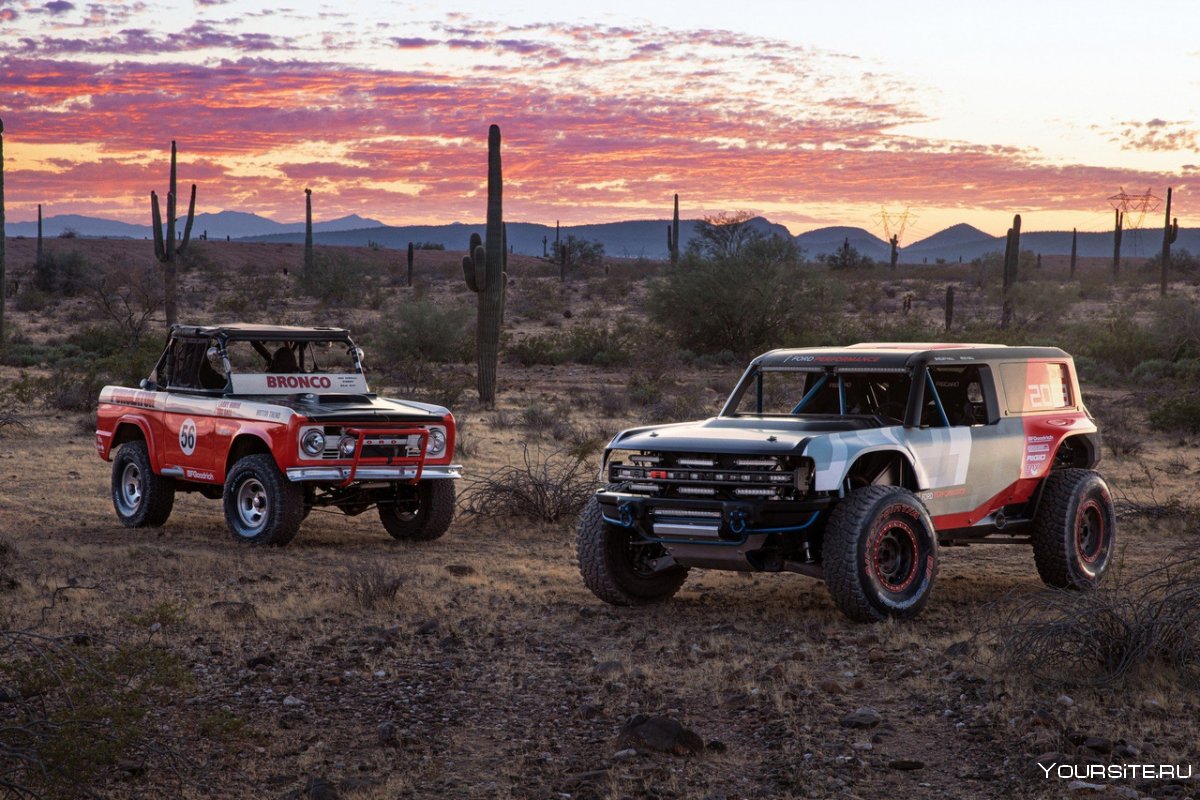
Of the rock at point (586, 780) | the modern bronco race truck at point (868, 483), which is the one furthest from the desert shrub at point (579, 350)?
the rock at point (586, 780)

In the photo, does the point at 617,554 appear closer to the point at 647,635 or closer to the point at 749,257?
the point at 647,635

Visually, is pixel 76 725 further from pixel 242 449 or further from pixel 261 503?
pixel 242 449

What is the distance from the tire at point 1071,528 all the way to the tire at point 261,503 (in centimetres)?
601

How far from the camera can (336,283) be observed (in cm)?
6038

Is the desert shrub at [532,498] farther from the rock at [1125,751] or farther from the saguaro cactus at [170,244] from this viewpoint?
the saguaro cactus at [170,244]

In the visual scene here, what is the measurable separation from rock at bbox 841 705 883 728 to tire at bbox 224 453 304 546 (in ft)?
20.8

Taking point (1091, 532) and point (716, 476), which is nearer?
point (716, 476)

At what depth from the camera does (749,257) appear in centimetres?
3947

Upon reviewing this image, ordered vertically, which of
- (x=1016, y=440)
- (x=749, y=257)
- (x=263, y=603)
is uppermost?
(x=749, y=257)

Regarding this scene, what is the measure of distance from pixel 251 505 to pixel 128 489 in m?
1.97

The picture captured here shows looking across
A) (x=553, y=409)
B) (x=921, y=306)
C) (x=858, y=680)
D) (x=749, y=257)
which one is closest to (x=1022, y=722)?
(x=858, y=680)

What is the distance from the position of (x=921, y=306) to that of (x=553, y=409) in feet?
129

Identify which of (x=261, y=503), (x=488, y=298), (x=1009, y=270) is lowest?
(x=261, y=503)

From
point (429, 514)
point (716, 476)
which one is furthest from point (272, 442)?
point (716, 476)
